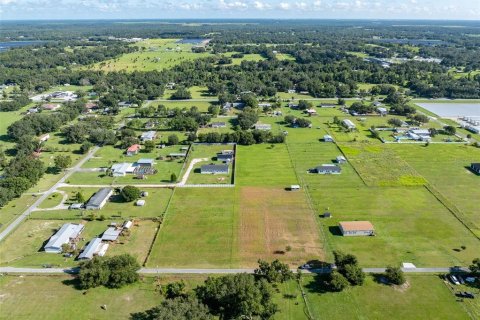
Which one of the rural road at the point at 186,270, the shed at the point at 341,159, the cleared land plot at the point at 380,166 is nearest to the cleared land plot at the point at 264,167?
the shed at the point at 341,159

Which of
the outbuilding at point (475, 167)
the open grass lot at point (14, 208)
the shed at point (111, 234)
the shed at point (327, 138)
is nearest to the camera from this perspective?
Answer: the shed at point (111, 234)

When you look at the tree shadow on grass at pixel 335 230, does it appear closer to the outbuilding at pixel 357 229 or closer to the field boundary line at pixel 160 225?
the outbuilding at pixel 357 229

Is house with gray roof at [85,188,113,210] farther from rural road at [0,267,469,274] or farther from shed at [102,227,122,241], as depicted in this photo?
rural road at [0,267,469,274]

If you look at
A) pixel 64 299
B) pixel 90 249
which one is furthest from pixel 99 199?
pixel 64 299

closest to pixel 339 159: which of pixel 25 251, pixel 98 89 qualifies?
pixel 25 251

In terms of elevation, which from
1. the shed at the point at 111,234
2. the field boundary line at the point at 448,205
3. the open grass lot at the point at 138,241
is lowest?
the open grass lot at the point at 138,241
